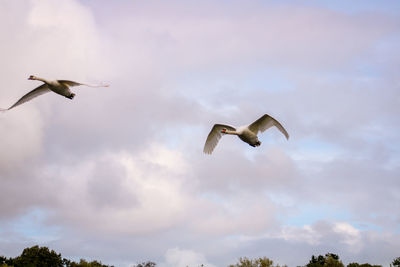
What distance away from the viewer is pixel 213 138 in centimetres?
3747

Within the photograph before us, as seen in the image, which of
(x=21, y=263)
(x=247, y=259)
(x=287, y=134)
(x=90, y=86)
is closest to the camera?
(x=90, y=86)

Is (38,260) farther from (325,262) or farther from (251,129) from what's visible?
(251,129)

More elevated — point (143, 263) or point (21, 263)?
point (143, 263)

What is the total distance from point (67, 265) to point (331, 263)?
32.0 meters

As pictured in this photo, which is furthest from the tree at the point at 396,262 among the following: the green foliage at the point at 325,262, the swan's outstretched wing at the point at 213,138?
the swan's outstretched wing at the point at 213,138

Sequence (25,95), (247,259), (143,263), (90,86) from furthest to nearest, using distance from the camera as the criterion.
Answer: (143,263) → (247,259) → (25,95) → (90,86)

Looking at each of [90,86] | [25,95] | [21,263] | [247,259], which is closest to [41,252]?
[21,263]

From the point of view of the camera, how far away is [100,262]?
275 ft

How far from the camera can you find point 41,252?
77.5m

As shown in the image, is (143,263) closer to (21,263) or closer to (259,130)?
(21,263)

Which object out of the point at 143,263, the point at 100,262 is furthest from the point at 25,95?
the point at 143,263

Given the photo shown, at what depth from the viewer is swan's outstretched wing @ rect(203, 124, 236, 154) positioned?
1466 inches

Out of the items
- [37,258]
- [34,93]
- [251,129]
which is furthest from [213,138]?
[37,258]

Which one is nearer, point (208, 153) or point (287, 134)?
point (287, 134)
